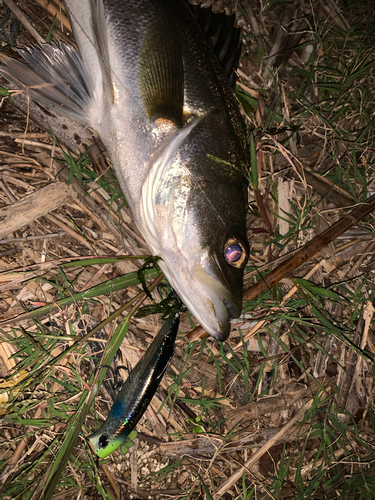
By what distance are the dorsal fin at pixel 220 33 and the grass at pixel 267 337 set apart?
1.26 ft

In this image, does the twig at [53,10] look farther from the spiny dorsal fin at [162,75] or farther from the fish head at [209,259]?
the fish head at [209,259]

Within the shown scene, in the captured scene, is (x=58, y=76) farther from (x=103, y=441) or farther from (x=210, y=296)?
(x=103, y=441)

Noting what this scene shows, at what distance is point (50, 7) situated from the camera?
9.44 feet

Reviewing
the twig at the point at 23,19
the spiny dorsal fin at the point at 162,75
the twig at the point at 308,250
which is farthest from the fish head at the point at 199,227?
the twig at the point at 23,19

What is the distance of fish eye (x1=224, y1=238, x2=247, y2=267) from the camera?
2.24 metres

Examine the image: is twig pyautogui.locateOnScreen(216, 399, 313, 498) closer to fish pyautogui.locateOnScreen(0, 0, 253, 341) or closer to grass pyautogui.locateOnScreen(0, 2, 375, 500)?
grass pyautogui.locateOnScreen(0, 2, 375, 500)

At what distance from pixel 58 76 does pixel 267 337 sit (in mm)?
2643

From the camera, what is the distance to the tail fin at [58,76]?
2.42m

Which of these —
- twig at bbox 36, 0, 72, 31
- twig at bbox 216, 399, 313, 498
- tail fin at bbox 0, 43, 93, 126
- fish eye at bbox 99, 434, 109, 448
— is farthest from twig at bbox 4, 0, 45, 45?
twig at bbox 216, 399, 313, 498

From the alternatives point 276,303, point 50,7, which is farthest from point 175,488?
point 50,7

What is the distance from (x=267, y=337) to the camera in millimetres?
3297

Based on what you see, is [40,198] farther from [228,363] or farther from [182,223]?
[228,363]

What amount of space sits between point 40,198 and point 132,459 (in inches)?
90.9

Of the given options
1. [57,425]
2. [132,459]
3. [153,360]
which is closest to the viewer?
[153,360]
